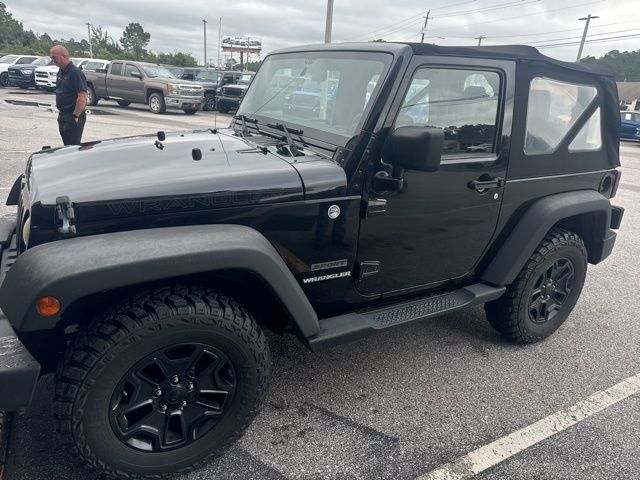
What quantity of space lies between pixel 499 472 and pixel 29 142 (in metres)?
10.7

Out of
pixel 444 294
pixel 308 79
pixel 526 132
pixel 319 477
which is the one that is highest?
pixel 308 79

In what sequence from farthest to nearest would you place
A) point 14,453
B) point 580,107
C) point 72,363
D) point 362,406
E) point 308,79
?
point 580,107, point 308,79, point 362,406, point 14,453, point 72,363

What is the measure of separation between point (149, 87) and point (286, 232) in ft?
56.5

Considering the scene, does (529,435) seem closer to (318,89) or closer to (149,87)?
(318,89)

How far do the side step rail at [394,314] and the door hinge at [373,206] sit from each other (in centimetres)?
57

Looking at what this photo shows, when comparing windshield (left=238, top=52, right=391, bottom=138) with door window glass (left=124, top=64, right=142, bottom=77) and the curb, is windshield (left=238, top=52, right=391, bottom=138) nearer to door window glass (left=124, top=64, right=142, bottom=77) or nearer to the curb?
the curb

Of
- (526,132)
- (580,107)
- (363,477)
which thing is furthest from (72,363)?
(580,107)

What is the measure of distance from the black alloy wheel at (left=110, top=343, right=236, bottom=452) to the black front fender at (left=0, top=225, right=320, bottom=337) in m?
0.38

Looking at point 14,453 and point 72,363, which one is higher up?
point 72,363

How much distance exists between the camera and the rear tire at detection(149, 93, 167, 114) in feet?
57.3

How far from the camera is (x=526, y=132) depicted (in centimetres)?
299

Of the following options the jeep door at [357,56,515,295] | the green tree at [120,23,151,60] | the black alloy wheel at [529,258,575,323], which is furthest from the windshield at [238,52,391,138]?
the green tree at [120,23,151,60]

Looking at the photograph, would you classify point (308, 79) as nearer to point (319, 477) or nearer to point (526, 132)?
point (526, 132)

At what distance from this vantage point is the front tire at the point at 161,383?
1848mm
